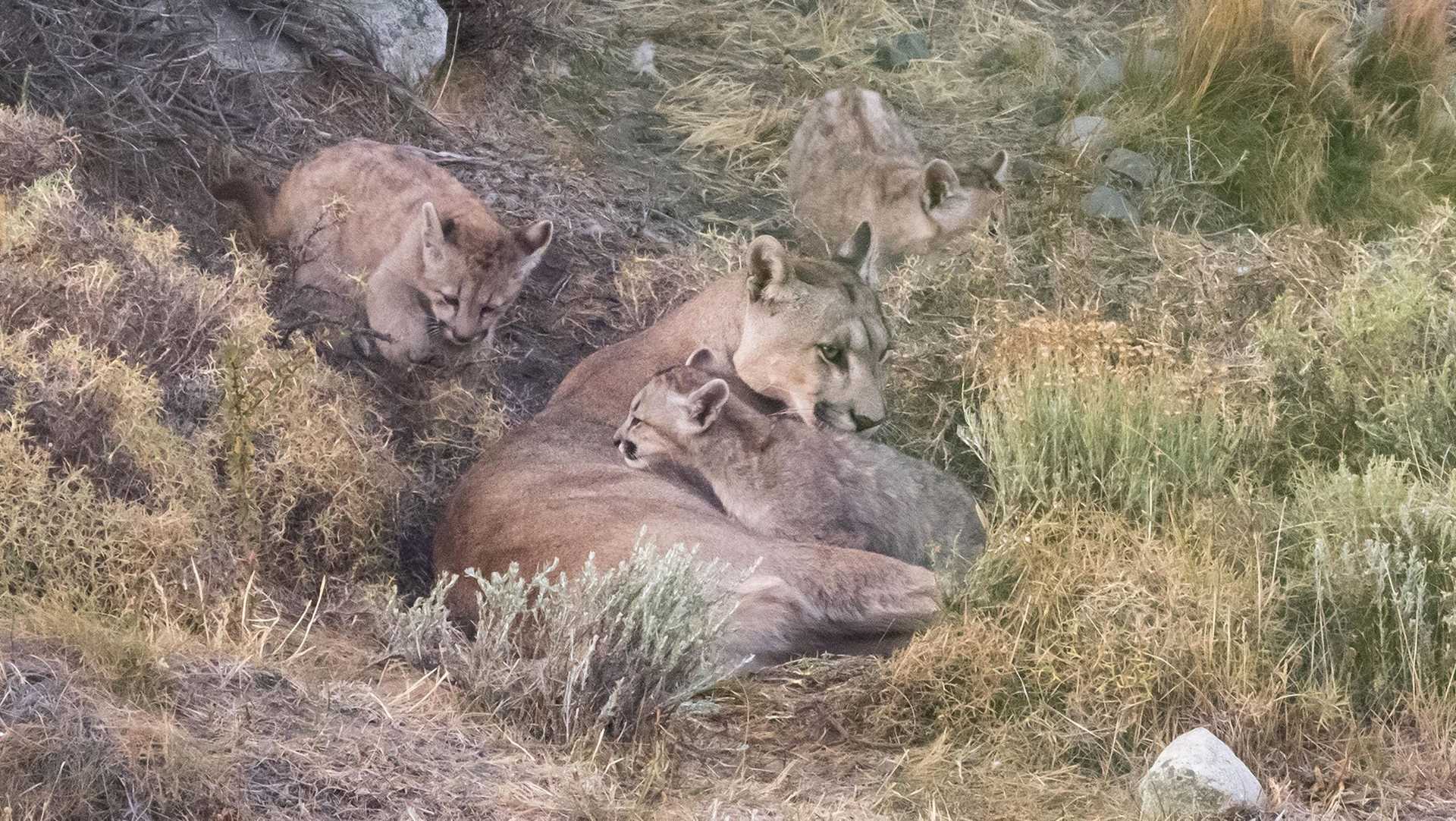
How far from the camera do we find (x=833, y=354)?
706cm

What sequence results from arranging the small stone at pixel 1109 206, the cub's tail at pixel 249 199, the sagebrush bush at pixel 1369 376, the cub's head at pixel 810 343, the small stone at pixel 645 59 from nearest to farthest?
the sagebrush bush at pixel 1369 376
the cub's head at pixel 810 343
the cub's tail at pixel 249 199
the small stone at pixel 1109 206
the small stone at pixel 645 59

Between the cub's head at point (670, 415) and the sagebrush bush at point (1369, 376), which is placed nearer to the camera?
the sagebrush bush at point (1369, 376)

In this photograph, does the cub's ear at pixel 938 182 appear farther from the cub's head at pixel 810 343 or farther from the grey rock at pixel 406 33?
the grey rock at pixel 406 33

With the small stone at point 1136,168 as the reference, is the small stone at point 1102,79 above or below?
above

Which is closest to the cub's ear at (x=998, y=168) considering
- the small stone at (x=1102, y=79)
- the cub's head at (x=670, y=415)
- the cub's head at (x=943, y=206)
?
the cub's head at (x=943, y=206)

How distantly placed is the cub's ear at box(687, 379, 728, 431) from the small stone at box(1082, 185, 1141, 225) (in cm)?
315

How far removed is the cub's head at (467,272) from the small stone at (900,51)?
3.54m

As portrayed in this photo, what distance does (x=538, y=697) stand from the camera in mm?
5141

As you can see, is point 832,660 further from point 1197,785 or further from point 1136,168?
point 1136,168

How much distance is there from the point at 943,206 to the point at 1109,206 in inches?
36.8

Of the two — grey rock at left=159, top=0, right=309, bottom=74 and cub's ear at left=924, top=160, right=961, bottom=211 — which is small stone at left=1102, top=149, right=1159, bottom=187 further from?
grey rock at left=159, top=0, right=309, bottom=74

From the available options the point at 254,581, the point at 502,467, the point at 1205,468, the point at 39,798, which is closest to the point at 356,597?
the point at 254,581

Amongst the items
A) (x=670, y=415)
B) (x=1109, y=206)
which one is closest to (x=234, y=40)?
(x=670, y=415)

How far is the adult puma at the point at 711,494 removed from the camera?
19.2 ft
